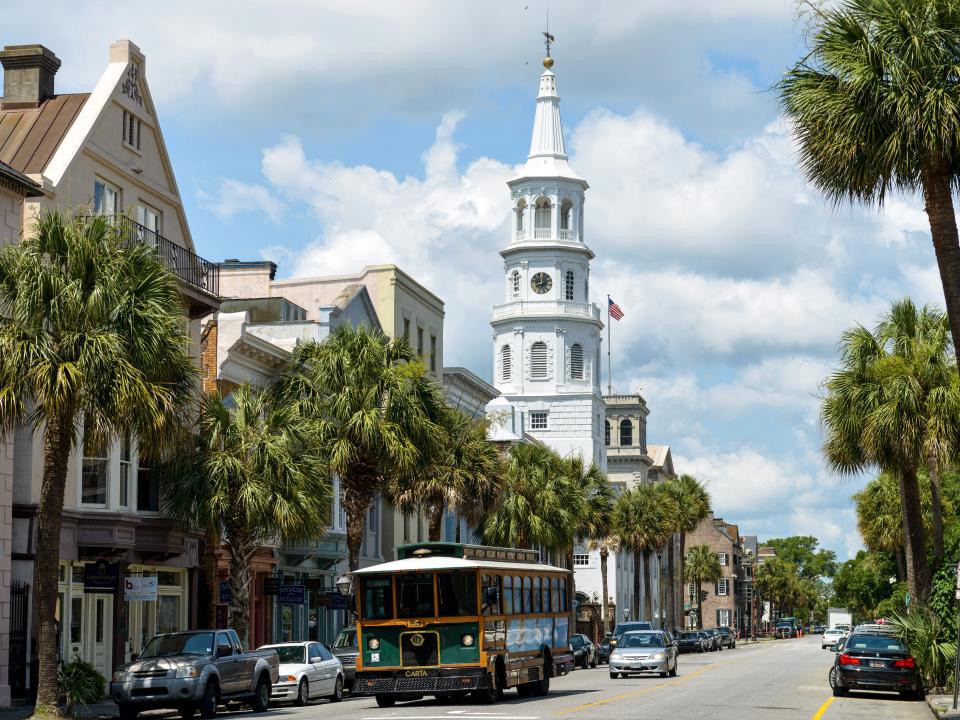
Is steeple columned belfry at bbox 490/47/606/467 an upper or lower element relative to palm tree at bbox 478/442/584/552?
upper

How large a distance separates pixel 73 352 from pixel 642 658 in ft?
77.9

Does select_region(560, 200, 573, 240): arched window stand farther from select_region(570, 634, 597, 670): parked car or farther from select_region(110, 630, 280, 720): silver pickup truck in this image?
select_region(110, 630, 280, 720): silver pickup truck

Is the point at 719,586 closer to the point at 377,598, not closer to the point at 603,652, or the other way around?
the point at 603,652

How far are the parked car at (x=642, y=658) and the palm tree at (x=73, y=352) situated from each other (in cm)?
2145

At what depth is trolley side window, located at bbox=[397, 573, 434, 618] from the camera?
28156 mm

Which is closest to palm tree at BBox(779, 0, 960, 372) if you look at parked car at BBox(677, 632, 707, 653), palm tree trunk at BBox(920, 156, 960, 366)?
palm tree trunk at BBox(920, 156, 960, 366)

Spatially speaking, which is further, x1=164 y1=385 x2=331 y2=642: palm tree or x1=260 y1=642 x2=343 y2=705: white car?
x1=164 y1=385 x2=331 y2=642: palm tree

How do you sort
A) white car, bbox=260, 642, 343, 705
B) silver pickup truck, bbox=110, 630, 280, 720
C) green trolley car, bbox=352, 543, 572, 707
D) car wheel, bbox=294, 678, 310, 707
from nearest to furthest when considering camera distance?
silver pickup truck, bbox=110, 630, 280, 720 < green trolley car, bbox=352, 543, 572, 707 < white car, bbox=260, 642, 343, 705 < car wheel, bbox=294, 678, 310, 707

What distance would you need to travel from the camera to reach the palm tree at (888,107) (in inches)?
779

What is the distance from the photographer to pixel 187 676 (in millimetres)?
25859

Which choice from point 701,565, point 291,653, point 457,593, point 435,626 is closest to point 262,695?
point 291,653

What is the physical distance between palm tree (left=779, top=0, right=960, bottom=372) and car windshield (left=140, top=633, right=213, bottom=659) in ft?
46.9

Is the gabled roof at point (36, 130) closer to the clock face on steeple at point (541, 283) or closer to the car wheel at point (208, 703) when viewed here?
the car wheel at point (208, 703)

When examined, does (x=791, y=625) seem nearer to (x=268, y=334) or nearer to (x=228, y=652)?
(x=268, y=334)
